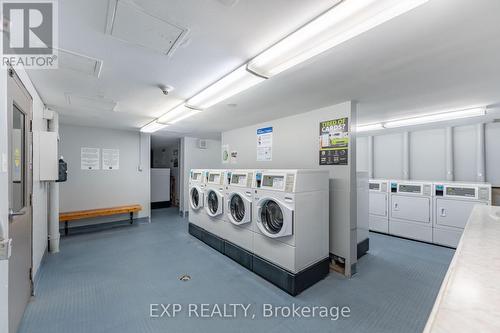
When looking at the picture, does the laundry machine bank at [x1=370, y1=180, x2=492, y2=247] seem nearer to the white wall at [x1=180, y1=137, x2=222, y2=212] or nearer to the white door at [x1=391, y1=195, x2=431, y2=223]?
the white door at [x1=391, y1=195, x2=431, y2=223]

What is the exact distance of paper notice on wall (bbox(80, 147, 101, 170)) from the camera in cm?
461

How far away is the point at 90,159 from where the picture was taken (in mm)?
4695

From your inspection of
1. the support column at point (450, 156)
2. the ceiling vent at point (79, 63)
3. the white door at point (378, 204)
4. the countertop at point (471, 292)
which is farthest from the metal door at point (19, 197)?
the support column at point (450, 156)

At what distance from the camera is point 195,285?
8.07 ft

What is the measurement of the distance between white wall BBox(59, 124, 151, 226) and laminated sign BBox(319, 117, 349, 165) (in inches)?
173

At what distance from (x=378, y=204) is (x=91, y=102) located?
5.51 m

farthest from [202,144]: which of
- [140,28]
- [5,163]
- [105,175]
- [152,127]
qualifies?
[140,28]

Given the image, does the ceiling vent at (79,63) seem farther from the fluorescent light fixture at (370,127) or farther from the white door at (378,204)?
the white door at (378,204)

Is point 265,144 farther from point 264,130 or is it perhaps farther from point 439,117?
point 439,117

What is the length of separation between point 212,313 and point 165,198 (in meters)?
5.87

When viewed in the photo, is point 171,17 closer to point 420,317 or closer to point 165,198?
point 420,317

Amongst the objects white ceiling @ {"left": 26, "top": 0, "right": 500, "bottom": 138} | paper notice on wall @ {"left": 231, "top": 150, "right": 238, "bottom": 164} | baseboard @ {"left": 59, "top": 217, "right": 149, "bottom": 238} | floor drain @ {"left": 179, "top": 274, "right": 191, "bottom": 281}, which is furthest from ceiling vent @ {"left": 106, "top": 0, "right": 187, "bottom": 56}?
baseboard @ {"left": 59, "top": 217, "right": 149, "bottom": 238}

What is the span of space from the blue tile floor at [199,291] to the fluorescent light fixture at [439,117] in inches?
87.6

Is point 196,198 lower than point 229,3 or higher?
lower
